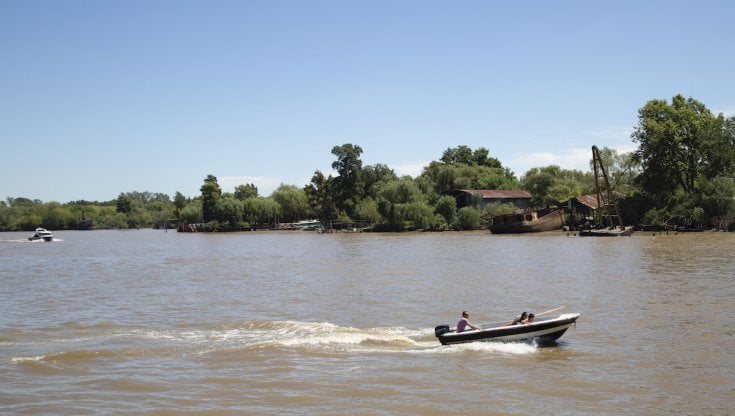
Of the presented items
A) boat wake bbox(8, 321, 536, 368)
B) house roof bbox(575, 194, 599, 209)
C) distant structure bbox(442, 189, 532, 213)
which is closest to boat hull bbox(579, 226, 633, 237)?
house roof bbox(575, 194, 599, 209)

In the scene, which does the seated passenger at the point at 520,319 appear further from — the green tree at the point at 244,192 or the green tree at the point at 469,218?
the green tree at the point at 244,192

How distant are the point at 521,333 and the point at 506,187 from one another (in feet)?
308

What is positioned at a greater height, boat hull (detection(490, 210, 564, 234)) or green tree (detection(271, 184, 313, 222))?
green tree (detection(271, 184, 313, 222))

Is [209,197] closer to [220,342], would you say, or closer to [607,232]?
[607,232]

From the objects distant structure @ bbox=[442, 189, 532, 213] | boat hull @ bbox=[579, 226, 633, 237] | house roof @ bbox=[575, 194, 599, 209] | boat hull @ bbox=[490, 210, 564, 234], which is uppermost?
distant structure @ bbox=[442, 189, 532, 213]

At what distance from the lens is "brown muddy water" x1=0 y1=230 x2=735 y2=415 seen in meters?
13.5

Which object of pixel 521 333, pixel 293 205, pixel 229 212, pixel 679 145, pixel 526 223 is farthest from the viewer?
pixel 293 205

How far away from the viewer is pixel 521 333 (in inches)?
701

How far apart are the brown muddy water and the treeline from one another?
35.7m

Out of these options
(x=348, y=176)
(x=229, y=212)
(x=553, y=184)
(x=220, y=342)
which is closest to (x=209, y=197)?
(x=229, y=212)

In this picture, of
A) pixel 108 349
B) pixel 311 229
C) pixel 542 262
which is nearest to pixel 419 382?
pixel 108 349

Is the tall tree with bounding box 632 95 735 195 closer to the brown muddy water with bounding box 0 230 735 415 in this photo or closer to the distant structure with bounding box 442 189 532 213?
the distant structure with bounding box 442 189 532 213

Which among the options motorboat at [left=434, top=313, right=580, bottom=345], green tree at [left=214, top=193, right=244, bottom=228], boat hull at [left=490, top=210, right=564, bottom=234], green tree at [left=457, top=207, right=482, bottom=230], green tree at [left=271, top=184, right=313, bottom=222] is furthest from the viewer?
green tree at [left=271, top=184, right=313, bottom=222]

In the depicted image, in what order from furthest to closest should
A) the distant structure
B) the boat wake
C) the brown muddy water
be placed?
the distant structure < the boat wake < the brown muddy water
